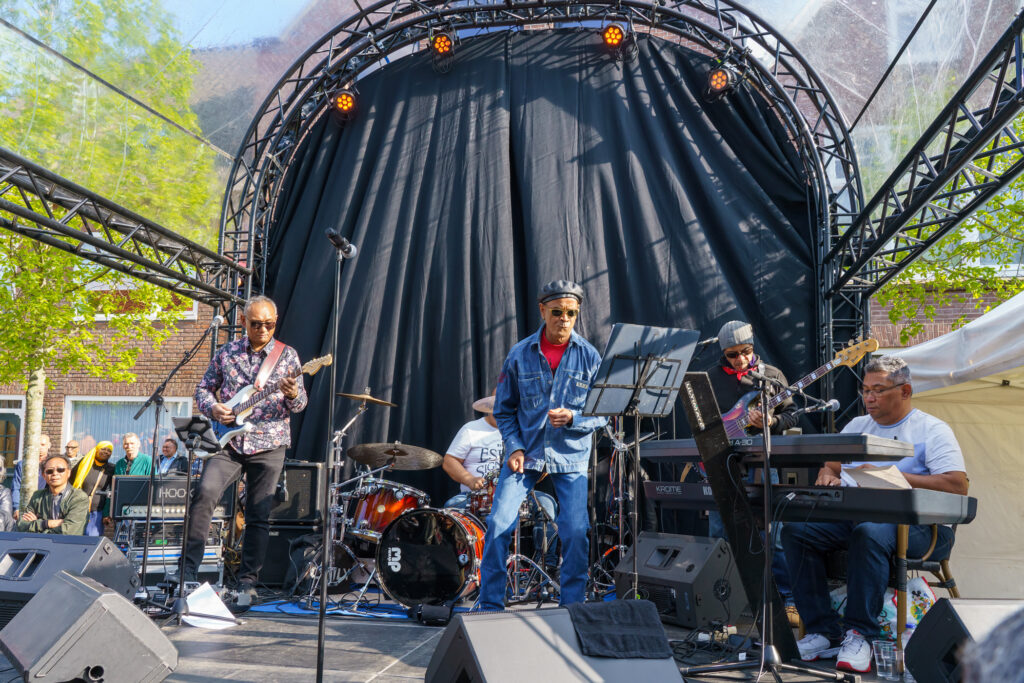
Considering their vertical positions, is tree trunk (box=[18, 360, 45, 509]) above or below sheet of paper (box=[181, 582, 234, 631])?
above

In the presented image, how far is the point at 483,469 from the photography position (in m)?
6.17

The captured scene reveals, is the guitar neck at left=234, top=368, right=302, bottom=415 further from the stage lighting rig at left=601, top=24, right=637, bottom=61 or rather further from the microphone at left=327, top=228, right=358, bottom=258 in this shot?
the stage lighting rig at left=601, top=24, right=637, bottom=61

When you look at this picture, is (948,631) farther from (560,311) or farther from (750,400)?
(750,400)

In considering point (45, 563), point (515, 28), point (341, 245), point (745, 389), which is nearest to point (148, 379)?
point (515, 28)

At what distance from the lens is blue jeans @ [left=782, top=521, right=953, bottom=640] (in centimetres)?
372

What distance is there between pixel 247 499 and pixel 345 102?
4.49m

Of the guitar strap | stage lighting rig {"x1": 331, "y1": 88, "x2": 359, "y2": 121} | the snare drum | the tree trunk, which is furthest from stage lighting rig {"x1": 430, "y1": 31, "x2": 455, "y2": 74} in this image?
Answer: the tree trunk

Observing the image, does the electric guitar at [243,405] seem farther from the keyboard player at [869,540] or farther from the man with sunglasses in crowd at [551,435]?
the keyboard player at [869,540]

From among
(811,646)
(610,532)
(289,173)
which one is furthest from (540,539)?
(289,173)

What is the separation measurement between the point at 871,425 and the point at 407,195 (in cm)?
501

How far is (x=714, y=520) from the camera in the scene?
5320 millimetres

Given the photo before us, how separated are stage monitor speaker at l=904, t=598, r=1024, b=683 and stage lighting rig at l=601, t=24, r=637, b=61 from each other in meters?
6.28

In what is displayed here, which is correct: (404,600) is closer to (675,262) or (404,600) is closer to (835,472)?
(835,472)

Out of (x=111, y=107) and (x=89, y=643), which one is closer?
(x=89, y=643)
